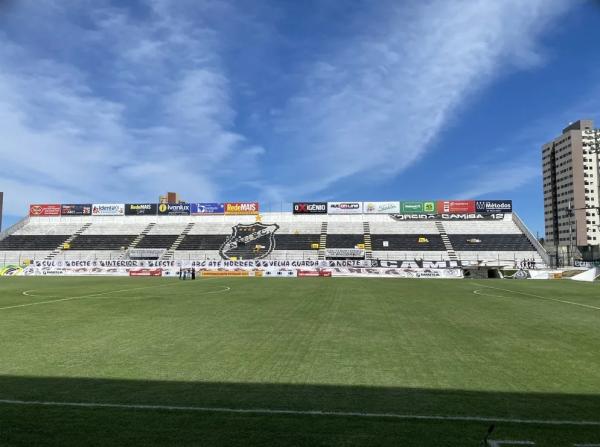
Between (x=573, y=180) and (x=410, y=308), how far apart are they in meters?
164

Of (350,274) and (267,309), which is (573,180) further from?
(267,309)

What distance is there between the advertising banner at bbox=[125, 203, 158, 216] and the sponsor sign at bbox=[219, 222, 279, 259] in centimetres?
1975

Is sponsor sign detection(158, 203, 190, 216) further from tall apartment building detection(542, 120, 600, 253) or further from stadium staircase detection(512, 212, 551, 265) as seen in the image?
tall apartment building detection(542, 120, 600, 253)

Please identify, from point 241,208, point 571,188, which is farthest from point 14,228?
point 571,188

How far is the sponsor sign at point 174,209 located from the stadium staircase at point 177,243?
12.4 feet

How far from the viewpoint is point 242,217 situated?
9100cm

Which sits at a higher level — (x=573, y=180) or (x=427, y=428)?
(x=573, y=180)

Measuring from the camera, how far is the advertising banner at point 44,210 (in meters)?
93.6

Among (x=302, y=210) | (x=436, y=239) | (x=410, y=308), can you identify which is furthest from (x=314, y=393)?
(x=302, y=210)

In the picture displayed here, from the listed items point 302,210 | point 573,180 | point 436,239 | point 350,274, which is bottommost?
point 350,274

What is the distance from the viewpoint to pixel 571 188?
15462cm

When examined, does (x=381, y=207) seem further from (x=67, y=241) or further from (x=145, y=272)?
(x=67, y=241)

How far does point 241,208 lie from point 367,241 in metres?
28.9

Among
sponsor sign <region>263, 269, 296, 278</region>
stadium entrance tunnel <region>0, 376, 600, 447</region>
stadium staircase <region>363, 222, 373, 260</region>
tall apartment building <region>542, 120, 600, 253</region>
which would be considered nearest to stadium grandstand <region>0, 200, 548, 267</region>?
stadium staircase <region>363, 222, 373, 260</region>
